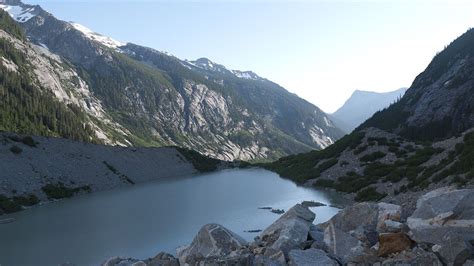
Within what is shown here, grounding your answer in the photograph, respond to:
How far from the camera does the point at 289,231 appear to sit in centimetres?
Result: 1786

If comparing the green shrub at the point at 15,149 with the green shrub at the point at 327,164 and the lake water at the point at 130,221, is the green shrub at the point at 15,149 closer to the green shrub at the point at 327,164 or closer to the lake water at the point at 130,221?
the lake water at the point at 130,221

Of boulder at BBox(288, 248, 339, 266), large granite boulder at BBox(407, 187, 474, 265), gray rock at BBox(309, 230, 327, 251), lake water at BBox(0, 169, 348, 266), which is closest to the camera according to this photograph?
large granite boulder at BBox(407, 187, 474, 265)

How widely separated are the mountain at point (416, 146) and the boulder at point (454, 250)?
24.3 m

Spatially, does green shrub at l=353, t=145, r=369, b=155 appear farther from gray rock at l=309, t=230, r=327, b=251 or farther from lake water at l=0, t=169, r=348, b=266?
gray rock at l=309, t=230, r=327, b=251

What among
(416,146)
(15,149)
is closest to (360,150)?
(416,146)

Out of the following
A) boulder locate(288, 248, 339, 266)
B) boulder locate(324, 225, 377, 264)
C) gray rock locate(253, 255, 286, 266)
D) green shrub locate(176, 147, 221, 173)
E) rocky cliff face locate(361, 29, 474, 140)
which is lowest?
green shrub locate(176, 147, 221, 173)

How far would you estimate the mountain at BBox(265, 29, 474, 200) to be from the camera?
52.2 m

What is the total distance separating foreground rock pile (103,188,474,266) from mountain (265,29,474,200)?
21.0m

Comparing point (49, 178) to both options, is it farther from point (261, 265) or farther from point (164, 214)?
point (261, 265)

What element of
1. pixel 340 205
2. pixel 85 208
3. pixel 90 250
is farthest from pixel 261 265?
pixel 85 208

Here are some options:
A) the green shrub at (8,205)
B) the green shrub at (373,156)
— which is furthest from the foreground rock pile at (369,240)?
the green shrub at (8,205)

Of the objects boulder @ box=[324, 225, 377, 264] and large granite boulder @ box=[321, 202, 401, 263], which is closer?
boulder @ box=[324, 225, 377, 264]

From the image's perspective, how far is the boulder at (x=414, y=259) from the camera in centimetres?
1294

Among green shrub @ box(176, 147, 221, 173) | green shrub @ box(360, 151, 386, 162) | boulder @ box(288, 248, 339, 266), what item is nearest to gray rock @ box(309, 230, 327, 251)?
boulder @ box(288, 248, 339, 266)
